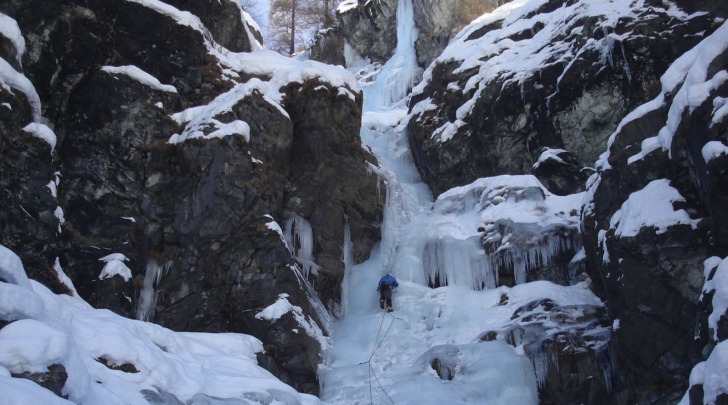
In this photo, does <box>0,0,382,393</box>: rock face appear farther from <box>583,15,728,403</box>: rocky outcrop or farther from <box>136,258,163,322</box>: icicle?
<box>583,15,728,403</box>: rocky outcrop

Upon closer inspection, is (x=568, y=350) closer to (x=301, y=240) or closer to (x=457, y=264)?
(x=457, y=264)

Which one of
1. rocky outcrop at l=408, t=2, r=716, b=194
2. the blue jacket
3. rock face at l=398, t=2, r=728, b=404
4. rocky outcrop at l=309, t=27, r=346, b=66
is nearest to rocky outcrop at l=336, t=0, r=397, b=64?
rocky outcrop at l=309, t=27, r=346, b=66

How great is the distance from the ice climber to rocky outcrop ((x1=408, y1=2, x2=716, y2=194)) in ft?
16.5

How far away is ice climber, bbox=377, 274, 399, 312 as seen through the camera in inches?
527

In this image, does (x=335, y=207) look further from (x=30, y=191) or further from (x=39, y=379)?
(x=39, y=379)

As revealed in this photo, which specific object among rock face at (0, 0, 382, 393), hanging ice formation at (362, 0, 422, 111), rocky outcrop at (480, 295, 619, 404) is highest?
hanging ice formation at (362, 0, 422, 111)

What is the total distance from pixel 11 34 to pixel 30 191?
3.09m

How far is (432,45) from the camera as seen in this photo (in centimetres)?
2566

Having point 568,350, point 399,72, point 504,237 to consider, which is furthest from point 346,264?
point 399,72

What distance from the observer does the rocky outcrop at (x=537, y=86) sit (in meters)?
14.4

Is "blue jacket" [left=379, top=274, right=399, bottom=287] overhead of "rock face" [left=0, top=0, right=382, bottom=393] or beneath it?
beneath

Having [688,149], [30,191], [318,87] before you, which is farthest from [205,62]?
[688,149]

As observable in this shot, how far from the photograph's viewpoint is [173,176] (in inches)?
515

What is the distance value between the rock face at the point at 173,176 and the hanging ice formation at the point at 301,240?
5 centimetres
